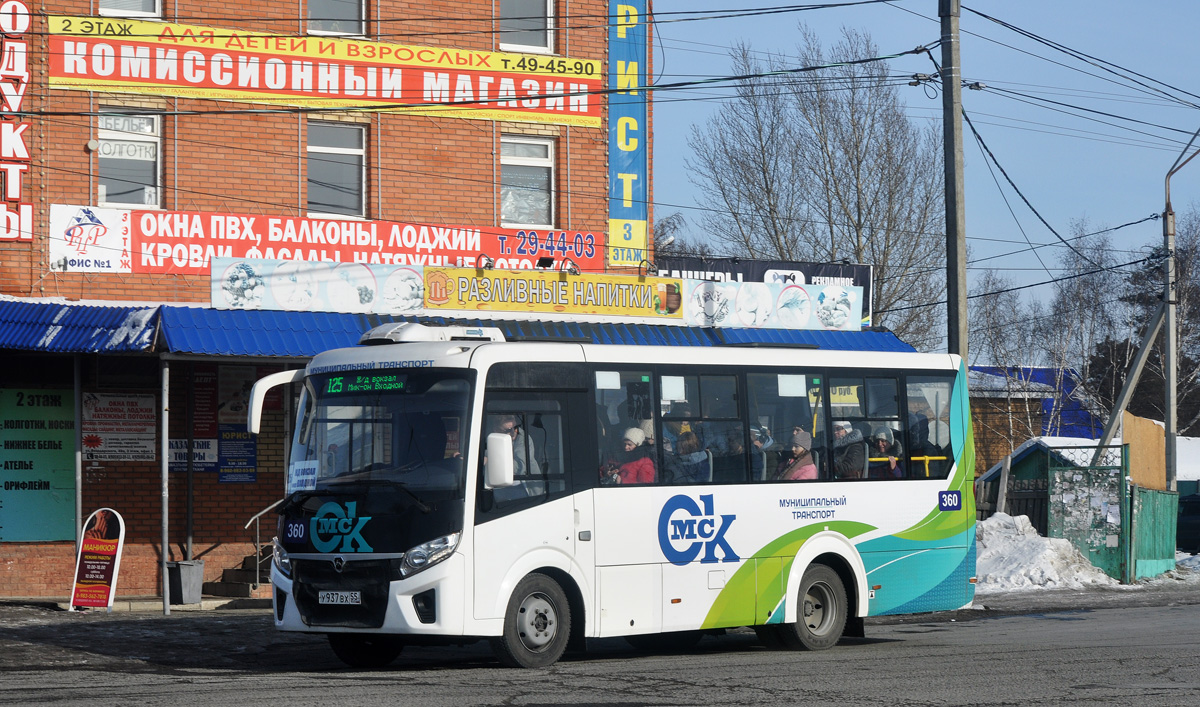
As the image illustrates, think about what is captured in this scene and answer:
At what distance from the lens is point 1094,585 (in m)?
22.0

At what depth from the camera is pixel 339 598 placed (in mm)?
10844

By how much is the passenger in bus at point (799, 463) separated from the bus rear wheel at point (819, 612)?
3.01ft

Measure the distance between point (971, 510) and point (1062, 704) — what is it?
17.7ft

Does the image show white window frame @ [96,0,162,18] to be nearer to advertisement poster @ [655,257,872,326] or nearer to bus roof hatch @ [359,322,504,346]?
bus roof hatch @ [359,322,504,346]

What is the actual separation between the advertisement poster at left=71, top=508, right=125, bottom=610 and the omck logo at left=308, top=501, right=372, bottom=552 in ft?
21.8

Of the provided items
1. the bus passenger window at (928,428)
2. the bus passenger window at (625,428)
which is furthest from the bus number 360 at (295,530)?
the bus passenger window at (928,428)

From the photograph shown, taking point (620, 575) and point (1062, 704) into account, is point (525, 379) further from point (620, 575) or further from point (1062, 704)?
point (1062, 704)

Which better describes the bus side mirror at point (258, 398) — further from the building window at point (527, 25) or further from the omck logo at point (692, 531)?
the building window at point (527, 25)

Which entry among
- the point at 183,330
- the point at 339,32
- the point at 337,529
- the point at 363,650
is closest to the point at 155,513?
the point at 183,330

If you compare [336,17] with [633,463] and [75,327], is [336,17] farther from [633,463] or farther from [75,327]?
[633,463]

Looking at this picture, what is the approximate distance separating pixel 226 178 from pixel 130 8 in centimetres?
259

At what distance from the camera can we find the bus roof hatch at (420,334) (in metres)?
11.9

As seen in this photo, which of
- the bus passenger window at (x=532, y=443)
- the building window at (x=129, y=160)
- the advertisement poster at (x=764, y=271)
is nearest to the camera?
the bus passenger window at (x=532, y=443)

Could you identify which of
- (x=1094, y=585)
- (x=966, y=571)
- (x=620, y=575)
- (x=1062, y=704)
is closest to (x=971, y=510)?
(x=966, y=571)
